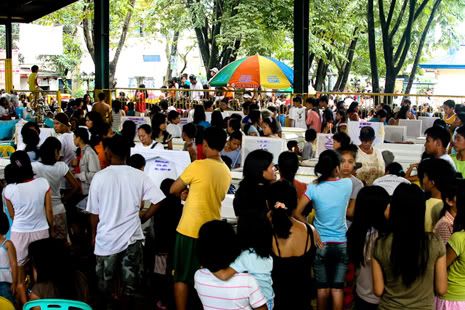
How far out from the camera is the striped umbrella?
1892 centimetres

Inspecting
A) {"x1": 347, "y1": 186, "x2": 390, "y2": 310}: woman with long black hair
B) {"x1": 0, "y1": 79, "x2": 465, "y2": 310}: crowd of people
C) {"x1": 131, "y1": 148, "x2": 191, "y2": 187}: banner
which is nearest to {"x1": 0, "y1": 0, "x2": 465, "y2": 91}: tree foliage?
{"x1": 0, "y1": 79, "x2": 465, "y2": 310}: crowd of people

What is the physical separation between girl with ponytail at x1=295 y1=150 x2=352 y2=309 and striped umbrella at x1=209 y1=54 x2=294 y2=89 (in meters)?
12.9

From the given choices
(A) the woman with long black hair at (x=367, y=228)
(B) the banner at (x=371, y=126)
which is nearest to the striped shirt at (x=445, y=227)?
(A) the woman with long black hair at (x=367, y=228)

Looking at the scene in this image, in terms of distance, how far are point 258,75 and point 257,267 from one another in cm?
1438

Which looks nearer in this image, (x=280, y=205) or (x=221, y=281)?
(x=221, y=281)

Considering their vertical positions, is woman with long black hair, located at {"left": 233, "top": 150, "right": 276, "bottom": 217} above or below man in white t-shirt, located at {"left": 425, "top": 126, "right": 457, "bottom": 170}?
below

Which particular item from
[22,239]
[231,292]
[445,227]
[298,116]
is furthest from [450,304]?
[298,116]

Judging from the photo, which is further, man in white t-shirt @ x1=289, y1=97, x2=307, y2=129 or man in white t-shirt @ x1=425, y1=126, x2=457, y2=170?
man in white t-shirt @ x1=289, y1=97, x2=307, y2=129

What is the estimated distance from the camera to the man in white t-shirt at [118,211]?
6152mm

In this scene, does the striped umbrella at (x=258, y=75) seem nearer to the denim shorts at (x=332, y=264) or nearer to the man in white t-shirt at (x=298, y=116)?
the man in white t-shirt at (x=298, y=116)

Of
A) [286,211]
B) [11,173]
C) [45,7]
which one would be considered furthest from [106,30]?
[286,211]

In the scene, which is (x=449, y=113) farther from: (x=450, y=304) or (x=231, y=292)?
(x=231, y=292)

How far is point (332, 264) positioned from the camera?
6.02m

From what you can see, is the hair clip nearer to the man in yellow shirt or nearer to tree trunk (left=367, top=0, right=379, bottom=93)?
the man in yellow shirt
